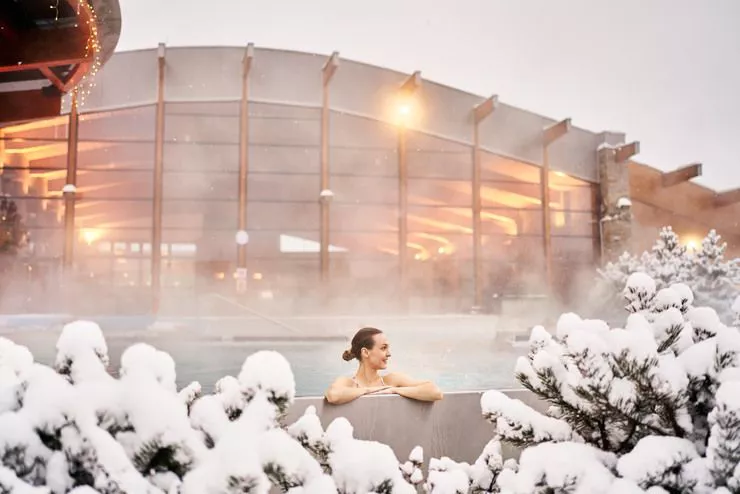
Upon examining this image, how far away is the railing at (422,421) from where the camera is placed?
9.23ft

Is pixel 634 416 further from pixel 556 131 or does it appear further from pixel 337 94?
pixel 556 131

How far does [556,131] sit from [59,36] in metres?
16.0

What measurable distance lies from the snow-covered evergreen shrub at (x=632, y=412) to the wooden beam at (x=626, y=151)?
745 inches

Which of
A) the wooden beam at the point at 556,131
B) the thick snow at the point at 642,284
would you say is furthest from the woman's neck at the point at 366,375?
the wooden beam at the point at 556,131

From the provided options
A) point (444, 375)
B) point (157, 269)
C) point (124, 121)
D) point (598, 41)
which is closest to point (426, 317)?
point (444, 375)

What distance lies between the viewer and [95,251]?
58.2 feet

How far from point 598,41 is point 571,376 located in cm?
2474

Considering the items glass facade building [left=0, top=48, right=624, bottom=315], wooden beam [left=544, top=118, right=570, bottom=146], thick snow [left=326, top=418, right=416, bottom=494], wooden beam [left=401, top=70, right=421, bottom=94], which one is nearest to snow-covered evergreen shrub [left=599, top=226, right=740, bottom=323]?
glass facade building [left=0, top=48, right=624, bottom=315]

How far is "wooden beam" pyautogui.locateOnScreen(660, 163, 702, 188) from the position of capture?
1969cm

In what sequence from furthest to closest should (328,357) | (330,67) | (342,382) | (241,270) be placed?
1. (330,67)
2. (241,270)
3. (328,357)
4. (342,382)

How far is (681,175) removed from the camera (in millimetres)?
19938

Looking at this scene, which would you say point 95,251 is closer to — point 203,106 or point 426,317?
point 203,106

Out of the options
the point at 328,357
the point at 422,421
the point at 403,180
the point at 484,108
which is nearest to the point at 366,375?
the point at 422,421

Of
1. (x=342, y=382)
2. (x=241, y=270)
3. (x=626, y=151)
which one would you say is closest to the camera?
(x=342, y=382)
